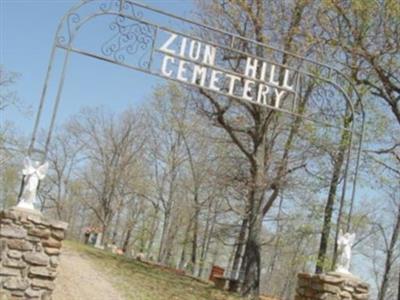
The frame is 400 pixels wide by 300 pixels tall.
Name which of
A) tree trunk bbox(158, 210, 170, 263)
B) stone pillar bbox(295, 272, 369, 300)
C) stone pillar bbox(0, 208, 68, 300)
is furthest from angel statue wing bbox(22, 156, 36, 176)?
tree trunk bbox(158, 210, 170, 263)

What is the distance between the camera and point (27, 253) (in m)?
6.14

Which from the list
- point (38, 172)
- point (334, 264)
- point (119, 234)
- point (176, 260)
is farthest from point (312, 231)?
point (119, 234)

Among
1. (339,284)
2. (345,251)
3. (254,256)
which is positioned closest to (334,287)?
(339,284)

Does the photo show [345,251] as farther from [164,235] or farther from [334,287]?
[164,235]

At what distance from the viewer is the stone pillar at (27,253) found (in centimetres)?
603

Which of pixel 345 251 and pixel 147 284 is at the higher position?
pixel 345 251

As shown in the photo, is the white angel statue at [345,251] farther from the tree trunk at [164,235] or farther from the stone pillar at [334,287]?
the tree trunk at [164,235]

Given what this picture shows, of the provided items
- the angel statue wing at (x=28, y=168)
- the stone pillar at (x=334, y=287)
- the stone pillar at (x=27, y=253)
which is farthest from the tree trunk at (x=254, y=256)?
the angel statue wing at (x=28, y=168)

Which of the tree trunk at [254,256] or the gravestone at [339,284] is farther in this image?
the tree trunk at [254,256]

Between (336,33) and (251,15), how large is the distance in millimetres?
2529

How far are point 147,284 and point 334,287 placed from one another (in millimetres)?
6118

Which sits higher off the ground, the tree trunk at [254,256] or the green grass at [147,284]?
the tree trunk at [254,256]

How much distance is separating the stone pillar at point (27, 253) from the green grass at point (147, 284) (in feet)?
14.3

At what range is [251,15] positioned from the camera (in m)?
13.8
